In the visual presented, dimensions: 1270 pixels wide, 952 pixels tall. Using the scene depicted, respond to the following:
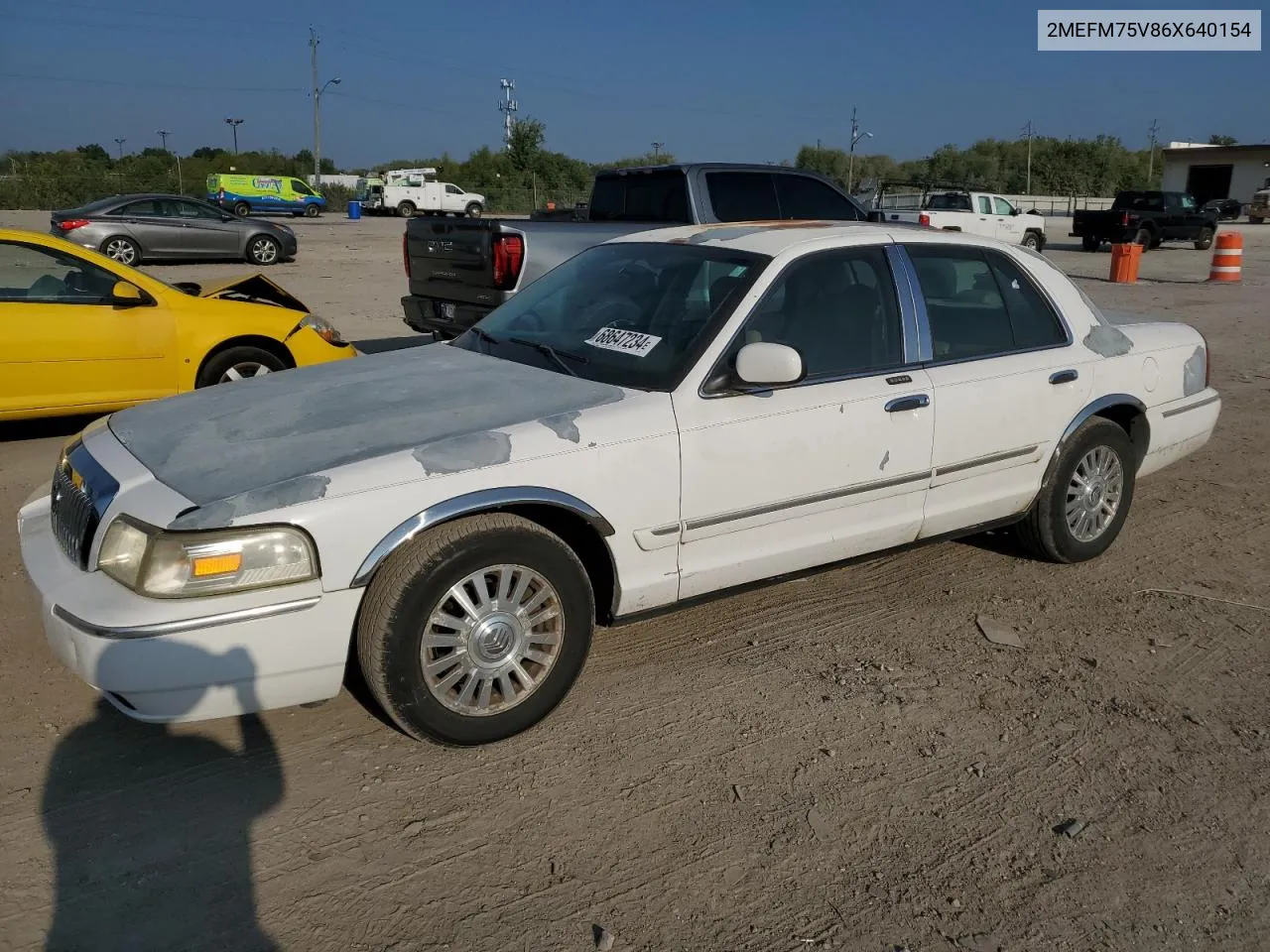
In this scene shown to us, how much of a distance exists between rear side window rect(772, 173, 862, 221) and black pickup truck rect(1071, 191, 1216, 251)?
21.7 meters

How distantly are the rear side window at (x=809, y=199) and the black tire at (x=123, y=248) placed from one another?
48.7 feet

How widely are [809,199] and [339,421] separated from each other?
281 inches

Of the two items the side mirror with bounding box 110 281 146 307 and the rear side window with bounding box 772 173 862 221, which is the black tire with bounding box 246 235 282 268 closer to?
the rear side window with bounding box 772 173 862 221

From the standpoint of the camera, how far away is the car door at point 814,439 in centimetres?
369

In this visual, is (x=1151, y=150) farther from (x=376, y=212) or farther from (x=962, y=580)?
(x=962, y=580)

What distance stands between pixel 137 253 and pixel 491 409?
1911 cm

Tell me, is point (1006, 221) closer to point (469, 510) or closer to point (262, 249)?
point (262, 249)

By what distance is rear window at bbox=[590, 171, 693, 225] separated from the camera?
364 inches

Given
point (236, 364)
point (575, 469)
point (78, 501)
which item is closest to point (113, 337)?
point (236, 364)

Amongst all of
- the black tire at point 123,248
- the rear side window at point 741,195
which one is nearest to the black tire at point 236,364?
the rear side window at point 741,195

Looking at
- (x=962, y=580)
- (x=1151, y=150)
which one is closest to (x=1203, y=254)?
(x=962, y=580)

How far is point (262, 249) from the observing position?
21.2 meters

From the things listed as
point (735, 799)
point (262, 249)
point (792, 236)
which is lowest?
point (735, 799)

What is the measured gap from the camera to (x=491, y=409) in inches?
139
